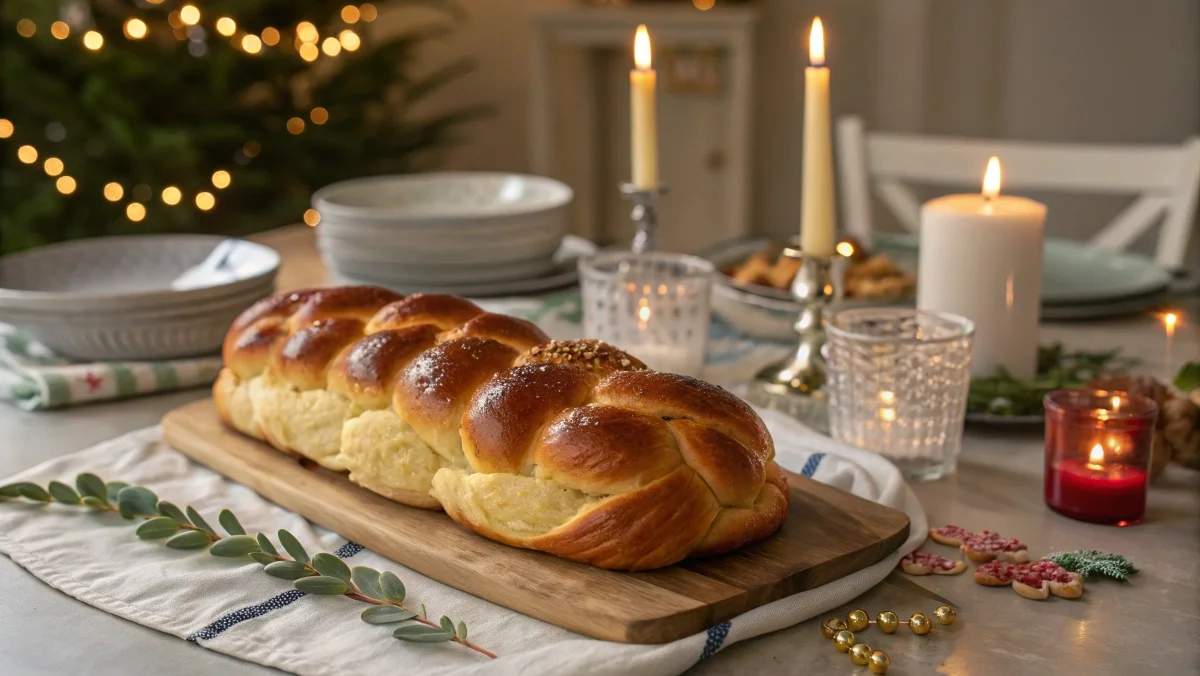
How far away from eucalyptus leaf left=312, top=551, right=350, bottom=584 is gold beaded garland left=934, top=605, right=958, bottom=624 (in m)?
0.43

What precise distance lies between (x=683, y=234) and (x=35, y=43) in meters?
2.27

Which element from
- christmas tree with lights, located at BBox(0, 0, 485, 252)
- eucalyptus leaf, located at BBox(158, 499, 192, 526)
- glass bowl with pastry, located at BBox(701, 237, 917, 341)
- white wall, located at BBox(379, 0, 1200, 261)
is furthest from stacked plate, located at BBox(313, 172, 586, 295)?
white wall, located at BBox(379, 0, 1200, 261)

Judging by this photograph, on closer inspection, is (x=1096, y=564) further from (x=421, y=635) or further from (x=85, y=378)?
(x=85, y=378)

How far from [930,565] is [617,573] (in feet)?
0.85

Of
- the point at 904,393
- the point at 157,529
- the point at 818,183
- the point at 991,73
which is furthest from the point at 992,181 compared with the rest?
the point at 991,73

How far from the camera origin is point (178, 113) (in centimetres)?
355

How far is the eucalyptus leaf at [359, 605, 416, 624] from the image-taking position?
0.81m

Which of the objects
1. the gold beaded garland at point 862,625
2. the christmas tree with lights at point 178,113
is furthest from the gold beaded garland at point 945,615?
the christmas tree with lights at point 178,113

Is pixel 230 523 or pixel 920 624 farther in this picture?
pixel 230 523

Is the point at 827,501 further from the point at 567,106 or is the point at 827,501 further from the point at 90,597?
the point at 567,106

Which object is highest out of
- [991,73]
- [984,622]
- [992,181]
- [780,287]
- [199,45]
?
[199,45]

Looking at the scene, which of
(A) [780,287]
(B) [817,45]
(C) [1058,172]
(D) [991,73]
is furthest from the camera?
(D) [991,73]

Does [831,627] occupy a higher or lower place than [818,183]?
lower

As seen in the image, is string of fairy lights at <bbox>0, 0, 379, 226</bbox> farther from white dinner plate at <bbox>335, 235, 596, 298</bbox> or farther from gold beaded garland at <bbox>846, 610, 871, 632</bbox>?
gold beaded garland at <bbox>846, 610, 871, 632</bbox>
